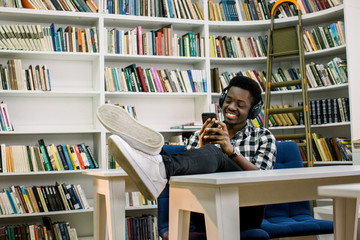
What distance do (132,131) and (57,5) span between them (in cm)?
277

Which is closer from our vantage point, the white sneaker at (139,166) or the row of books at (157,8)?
the white sneaker at (139,166)

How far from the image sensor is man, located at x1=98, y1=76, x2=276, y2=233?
58.1 inches

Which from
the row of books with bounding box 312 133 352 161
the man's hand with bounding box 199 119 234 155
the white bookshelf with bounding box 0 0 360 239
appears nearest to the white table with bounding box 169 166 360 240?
the man's hand with bounding box 199 119 234 155

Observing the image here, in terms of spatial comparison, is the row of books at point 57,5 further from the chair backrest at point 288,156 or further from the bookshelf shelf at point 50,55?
the chair backrest at point 288,156

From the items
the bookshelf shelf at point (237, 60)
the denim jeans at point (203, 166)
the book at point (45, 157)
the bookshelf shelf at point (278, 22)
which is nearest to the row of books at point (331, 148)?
the bookshelf shelf at point (237, 60)

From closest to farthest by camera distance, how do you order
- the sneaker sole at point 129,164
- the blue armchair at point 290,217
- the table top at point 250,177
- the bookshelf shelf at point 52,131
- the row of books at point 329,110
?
the table top at point 250,177 → the sneaker sole at point 129,164 → the blue armchair at point 290,217 → the bookshelf shelf at point 52,131 → the row of books at point 329,110

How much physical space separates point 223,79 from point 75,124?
1474 millimetres

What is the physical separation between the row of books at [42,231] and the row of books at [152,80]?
122cm

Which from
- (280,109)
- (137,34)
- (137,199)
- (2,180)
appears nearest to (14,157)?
(2,180)

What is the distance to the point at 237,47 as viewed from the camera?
15.1 feet

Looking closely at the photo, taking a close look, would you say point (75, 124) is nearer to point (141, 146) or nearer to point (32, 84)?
point (32, 84)

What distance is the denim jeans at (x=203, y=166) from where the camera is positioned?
63.2 inches

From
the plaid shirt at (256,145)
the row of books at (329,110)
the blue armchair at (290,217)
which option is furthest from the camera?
the row of books at (329,110)

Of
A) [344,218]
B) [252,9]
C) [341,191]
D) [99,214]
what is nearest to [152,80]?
[252,9]
